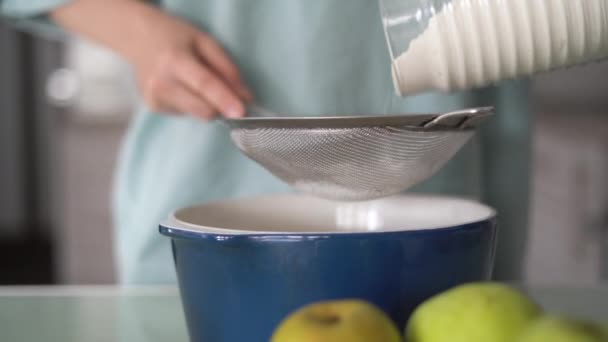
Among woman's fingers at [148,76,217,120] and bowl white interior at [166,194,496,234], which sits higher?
woman's fingers at [148,76,217,120]

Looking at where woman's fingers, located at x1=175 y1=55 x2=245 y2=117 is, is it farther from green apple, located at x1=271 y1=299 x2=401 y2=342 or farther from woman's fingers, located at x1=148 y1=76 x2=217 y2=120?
green apple, located at x1=271 y1=299 x2=401 y2=342

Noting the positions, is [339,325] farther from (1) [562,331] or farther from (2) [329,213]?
(2) [329,213]

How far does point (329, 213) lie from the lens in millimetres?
637

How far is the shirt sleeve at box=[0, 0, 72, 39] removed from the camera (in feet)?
2.54

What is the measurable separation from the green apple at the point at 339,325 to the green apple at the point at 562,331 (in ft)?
0.19

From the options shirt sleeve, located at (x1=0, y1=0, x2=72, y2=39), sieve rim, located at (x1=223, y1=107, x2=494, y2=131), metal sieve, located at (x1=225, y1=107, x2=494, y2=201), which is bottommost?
metal sieve, located at (x1=225, y1=107, x2=494, y2=201)

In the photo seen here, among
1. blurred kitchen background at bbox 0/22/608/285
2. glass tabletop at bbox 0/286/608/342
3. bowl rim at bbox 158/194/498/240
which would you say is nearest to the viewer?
bowl rim at bbox 158/194/498/240

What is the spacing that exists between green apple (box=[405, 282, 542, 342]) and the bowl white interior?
184 millimetres

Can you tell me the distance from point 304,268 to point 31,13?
0.48 metres

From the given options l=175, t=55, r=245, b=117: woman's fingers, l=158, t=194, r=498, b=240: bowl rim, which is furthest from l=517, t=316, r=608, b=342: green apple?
l=175, t=55, r=245, b=117: woman's fingers

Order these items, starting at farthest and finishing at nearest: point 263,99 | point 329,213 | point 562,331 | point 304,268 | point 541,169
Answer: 1. point 541,169
2. point 263,99
3. point 329,213
4. point 304,268
5. point 562,331

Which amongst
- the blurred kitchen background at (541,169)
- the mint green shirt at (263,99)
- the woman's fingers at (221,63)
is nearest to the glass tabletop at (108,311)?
the mint green shirt at (263,99)

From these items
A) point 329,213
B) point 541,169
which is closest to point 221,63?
point 329,213

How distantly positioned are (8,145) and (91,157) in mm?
1561
